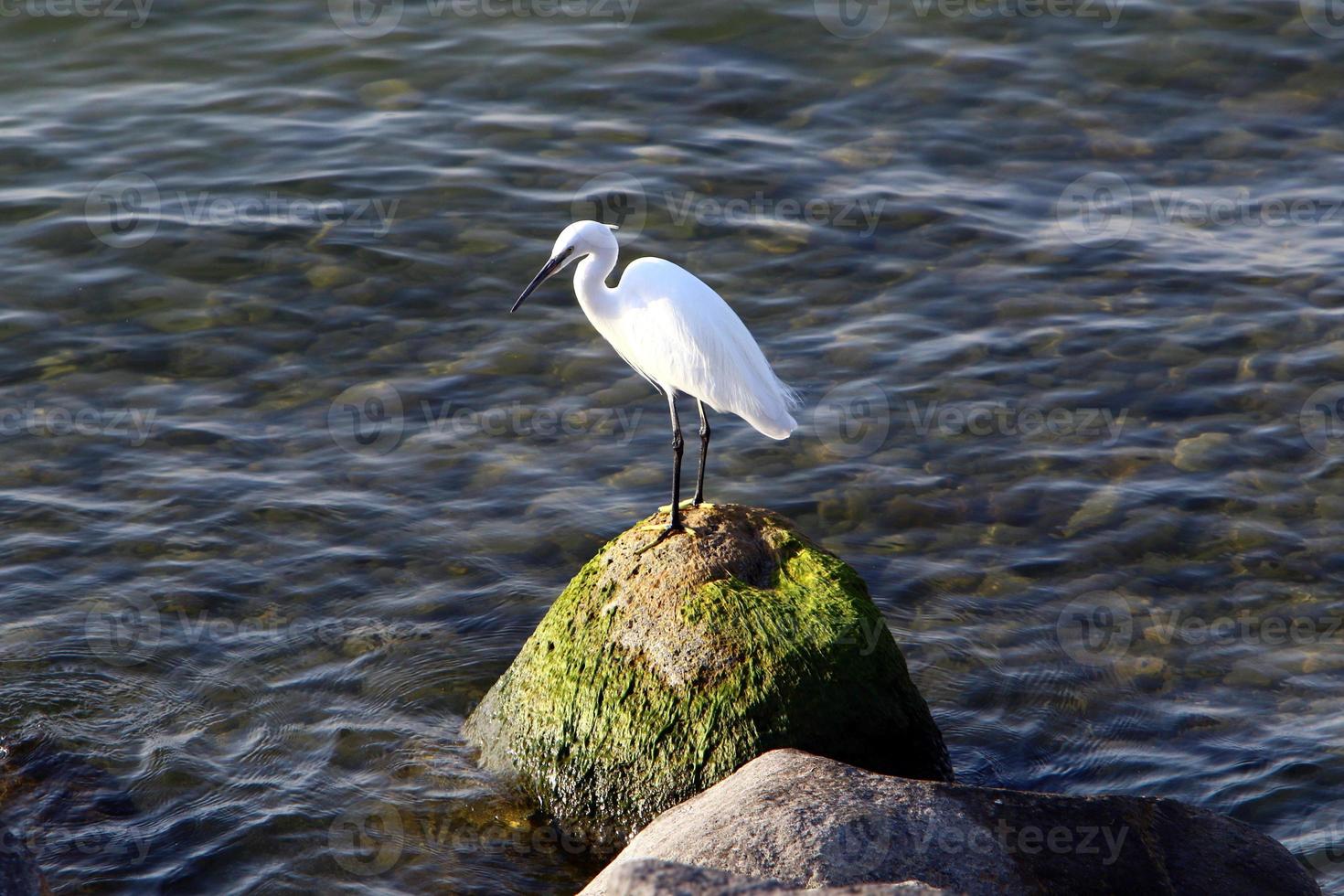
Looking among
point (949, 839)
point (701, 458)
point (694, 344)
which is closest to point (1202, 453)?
point (701, 458)

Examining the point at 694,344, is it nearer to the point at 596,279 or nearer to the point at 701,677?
the point at 596,279

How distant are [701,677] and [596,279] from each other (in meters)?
2.03

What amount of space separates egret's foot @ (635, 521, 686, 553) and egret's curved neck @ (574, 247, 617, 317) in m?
1.18

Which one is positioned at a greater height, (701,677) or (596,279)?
(596,279)

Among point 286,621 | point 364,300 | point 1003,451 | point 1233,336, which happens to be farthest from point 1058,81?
point 286,621

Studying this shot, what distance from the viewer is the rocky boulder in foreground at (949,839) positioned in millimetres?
4730

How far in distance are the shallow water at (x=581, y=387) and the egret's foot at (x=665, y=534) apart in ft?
4.38

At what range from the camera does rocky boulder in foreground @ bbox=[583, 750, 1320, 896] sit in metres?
4.73

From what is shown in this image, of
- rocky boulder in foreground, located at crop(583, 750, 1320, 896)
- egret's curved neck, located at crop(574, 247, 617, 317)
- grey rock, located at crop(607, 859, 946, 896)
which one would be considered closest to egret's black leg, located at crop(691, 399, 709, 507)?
egret's curved neck, located at crop(574, 247, 617, 317)

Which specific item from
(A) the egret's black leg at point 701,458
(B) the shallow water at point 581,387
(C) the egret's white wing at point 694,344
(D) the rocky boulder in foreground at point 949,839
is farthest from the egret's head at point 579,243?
(D) the rocky boulder in foreground at point 949,839

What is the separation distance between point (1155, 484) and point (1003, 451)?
0.96 m

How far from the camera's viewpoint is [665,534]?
628cm

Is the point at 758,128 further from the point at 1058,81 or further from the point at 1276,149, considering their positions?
the point at 1276,149

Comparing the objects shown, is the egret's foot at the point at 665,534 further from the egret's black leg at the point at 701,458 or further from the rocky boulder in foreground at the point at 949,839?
the rocky boulder in foreground at the point at 949,839
